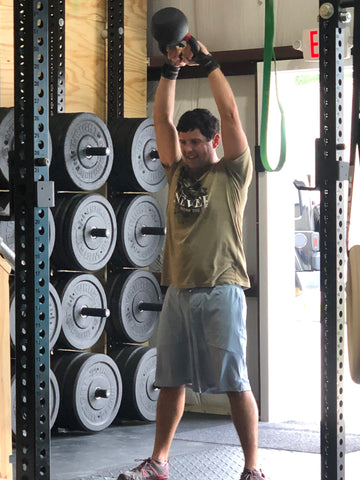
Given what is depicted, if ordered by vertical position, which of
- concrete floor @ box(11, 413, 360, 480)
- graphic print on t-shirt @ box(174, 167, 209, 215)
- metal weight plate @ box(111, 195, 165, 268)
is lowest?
concrete floor @ box(11, 413, 360, 480)

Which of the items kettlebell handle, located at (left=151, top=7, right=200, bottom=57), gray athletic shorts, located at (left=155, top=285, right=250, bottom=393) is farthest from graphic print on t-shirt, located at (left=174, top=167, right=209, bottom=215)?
kettlebell handle, located at (left=151, top=7, right=200, bottom=57)

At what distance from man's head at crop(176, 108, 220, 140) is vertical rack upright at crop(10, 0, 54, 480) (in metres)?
1.70

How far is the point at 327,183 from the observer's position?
2422mm

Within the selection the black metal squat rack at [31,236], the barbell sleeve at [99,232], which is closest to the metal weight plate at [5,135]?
the barbell sleeve at [99,232]

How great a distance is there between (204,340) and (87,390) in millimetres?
1537

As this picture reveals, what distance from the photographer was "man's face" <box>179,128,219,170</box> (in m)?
3.89

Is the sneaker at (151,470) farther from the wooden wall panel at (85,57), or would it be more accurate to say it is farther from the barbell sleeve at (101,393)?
the wooden wall panel at (85,57)

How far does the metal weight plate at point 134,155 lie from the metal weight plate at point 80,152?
20 cm

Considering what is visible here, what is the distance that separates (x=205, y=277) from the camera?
147 inches

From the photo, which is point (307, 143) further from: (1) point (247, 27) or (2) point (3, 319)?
(2) point (3, 319)

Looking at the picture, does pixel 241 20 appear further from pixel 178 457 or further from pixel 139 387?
pixel 178 457

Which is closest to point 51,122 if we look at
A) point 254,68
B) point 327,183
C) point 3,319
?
point 254,68

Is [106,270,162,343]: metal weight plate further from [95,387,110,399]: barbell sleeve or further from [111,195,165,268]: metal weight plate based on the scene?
[95,387,110,399]: barbell sleeve

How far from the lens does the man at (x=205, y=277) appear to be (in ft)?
12.2
